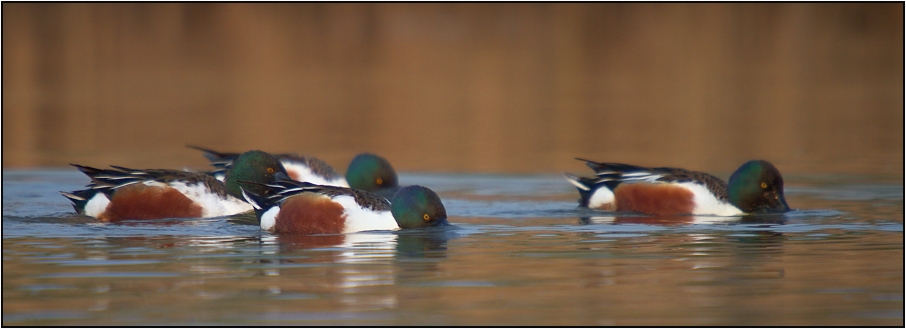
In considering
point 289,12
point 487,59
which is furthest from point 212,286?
point 289,12

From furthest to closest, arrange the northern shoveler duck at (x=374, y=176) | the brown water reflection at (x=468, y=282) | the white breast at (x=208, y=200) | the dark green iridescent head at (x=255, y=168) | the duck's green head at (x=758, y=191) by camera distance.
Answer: the northern shoveler duck at (x=374, y=176) < the duck's green head at (x=758, y=191) < the dark green iridescent head at (x=255, y=168) < the white breast at (x=208, y=200) < the brown water reflection at (x=468, y=282)

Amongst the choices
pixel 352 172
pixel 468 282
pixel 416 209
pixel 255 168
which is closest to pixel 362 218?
pixel 416 209

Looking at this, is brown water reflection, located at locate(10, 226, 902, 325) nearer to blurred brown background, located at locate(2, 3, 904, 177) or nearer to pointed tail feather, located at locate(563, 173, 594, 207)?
pointed tail feather, located at locate(563, 173, 594, 207)

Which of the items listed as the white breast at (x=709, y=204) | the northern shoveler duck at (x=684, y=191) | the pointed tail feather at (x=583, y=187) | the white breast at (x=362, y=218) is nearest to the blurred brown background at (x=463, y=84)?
the pointed tail feather at (x=583, y=187)

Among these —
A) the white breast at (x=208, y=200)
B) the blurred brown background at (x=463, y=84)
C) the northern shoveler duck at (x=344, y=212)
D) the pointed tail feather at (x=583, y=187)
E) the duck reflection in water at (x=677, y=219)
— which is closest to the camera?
the northern shoveler duck at (x=344, y=212)

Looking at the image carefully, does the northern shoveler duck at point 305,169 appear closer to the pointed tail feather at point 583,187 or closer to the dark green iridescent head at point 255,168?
the dark green iridescent head at point 255,168

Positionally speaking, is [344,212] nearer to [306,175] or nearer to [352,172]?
[352,172]

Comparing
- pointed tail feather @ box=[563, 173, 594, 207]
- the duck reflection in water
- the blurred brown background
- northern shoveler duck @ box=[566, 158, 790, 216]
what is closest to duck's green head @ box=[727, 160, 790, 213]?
northern shoveler duck @ box=[566, 158, 790, 216]
